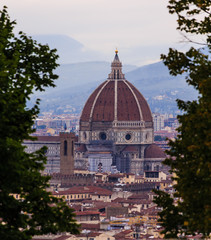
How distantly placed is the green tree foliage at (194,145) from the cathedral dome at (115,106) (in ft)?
477

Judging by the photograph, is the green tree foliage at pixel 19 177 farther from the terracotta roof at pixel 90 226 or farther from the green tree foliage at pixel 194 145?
the terracotta roof at pixel 90 226

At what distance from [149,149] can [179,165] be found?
5688 inches

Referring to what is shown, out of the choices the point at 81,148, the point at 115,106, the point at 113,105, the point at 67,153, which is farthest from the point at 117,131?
the point at 67,153

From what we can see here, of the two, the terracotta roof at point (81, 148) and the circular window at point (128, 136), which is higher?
the circular window at point (128, 136)

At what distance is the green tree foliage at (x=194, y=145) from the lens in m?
21.1

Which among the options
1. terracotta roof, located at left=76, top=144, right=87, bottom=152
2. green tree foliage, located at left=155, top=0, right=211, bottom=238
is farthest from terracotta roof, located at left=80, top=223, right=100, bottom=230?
terracotta roof, located at left=76, top=144, right=87, bottom=152

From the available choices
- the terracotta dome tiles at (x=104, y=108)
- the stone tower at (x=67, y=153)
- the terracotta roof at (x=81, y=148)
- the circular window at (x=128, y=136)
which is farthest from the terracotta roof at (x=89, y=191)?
the terracotta dome tiles at (x=104, y=108)

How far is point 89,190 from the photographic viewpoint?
127 m

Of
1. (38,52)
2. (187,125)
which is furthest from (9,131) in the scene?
(38,52)

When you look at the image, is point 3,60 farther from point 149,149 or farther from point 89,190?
point 149,149

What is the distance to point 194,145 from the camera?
70.0 feet

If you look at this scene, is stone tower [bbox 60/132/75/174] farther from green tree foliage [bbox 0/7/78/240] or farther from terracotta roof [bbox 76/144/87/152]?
green tree foliage [bbox 0/7/78/240]

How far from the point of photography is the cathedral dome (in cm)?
17050

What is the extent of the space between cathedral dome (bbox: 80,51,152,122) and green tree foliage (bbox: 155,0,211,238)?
145374mm
